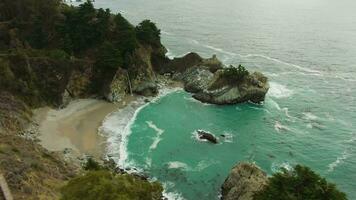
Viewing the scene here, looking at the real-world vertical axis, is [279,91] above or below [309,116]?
above

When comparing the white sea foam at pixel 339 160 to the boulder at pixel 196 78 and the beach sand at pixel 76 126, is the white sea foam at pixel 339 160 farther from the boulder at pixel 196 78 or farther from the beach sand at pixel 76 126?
the beach sand at pixel 76 126

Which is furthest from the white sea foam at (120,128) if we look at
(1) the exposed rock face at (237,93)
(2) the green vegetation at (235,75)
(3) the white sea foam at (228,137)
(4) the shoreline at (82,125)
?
(3) the white sea foam at (228,137)

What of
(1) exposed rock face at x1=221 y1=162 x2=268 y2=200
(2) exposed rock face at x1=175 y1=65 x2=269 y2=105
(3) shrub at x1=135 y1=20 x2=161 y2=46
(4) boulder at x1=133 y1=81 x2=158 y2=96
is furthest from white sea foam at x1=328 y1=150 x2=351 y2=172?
(3) shrub at x1=135 y1=20 x2=161 y2=46

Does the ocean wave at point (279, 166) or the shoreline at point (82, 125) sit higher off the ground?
the shoreline at point (82, 125)

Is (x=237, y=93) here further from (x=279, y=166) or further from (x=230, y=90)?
(x=279, y=166)

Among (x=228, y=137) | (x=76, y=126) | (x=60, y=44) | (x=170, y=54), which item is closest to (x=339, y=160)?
(x=228, y=137)

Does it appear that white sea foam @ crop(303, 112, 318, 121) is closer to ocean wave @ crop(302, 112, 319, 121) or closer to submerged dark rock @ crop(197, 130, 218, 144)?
ocean wave @ crop(302, 112, 319, 121)
